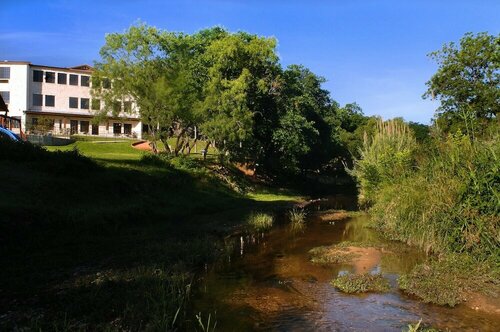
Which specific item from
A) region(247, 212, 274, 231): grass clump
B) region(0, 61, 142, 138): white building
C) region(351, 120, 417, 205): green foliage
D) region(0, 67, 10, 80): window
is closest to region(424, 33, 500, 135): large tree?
region(351, 120, 417, 205): green foliage

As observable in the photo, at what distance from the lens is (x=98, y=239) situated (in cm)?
1566

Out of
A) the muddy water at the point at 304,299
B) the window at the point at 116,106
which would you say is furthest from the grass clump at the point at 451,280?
the window at the point at 116,106

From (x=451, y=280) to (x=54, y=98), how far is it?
66.7 meters

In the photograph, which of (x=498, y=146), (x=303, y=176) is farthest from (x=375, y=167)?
(x=303, y=176)

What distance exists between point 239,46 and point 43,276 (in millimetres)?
31982

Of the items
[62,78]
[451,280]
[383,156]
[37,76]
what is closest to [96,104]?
[383,156]

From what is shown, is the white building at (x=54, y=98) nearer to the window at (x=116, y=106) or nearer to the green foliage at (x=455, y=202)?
the window at (x=116, y=106)

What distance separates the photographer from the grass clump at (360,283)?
11648 mm

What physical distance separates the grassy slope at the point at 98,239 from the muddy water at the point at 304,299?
853mm

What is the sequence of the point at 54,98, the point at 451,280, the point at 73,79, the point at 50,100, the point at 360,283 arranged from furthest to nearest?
1. the point at 73,79
2. the point at 54,98
3. the point at 50,100
4. the point at 360,283
5. the point at 451,280

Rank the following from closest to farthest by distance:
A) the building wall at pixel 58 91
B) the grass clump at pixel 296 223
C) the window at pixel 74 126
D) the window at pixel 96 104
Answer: the grass clump at pixel 296 223 → the window at pixel 96 104 → the building wall at pixel 58 91 → the window at pixel 74 126

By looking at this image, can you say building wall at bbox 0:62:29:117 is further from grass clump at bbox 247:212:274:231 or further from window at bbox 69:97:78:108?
grass clump at bbox 247:212:274:231

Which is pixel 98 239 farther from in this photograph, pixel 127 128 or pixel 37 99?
pixel 37 99

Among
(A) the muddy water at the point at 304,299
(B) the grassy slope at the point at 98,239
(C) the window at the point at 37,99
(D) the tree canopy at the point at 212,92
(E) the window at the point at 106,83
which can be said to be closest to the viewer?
(B) the grassy slope at the point at 98,239
